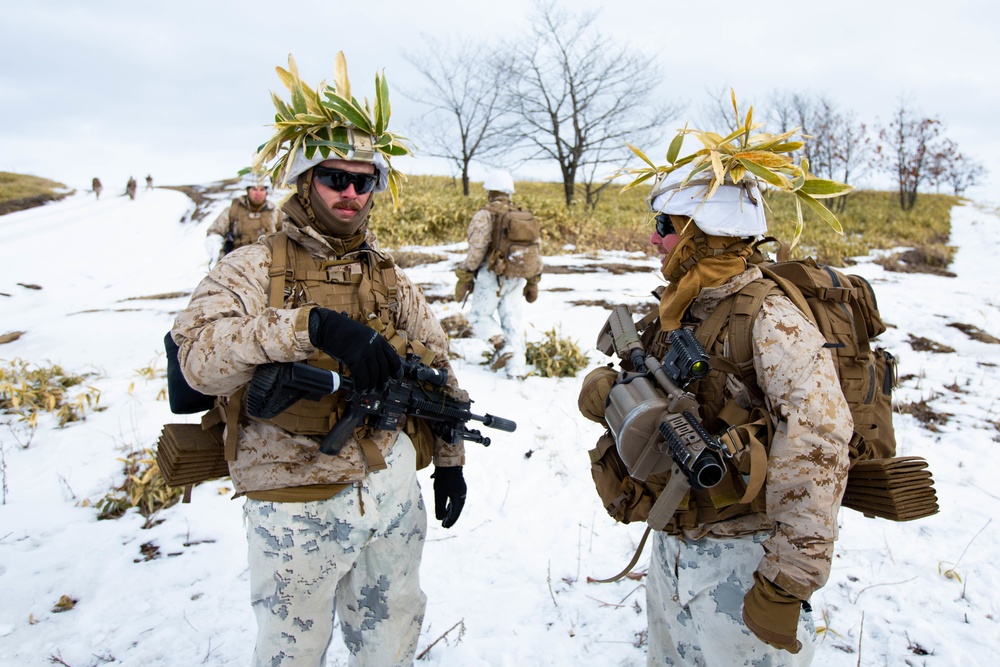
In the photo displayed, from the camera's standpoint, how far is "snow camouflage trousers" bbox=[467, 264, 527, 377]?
264 inches

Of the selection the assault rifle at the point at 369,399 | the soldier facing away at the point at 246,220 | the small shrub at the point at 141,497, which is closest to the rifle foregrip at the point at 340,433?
the assault rifle at the point at 369,399

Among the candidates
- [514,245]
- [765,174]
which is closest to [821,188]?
[765,174]

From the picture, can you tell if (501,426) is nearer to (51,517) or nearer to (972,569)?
(972,569)

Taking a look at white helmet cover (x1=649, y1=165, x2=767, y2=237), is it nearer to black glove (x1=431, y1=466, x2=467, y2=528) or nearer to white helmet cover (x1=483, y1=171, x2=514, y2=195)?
black glove (x1=431, y1=466, x2=467, y2=528)

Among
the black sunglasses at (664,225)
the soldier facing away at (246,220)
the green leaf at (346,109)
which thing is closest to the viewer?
the black sunglasses at (664,225)

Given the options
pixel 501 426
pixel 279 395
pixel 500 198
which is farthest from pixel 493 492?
pixel 500 198

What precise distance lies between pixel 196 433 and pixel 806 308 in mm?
2048

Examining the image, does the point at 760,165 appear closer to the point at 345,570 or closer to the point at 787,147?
the point at 787,147

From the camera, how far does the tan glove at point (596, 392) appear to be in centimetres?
205

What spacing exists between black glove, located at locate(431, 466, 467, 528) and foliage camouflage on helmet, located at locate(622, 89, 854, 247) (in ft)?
4.84

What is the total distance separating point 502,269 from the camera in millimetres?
6492

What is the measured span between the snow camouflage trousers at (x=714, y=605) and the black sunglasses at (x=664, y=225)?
3.40 feet

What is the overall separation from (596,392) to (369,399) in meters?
0.79

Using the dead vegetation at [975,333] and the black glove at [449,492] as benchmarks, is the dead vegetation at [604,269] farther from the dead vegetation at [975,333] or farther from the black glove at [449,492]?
the black glove at [449,492]
